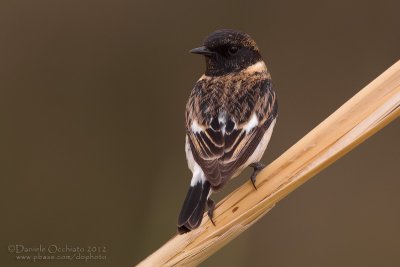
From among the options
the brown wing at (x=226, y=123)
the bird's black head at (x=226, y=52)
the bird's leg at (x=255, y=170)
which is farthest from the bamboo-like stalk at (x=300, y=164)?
the bird's black head at (x=226, y=52)

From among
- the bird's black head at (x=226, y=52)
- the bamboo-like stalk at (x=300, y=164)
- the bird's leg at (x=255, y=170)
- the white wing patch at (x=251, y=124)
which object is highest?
the bird's black head at (x=226, y=52)

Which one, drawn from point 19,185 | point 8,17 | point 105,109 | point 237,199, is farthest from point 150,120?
point 237,199

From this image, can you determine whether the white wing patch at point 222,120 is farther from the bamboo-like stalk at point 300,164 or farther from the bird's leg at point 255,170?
the bamboo-like stalk at point 300,164

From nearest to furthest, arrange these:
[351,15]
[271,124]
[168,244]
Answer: [168,244] → [271,124] → [351,15]

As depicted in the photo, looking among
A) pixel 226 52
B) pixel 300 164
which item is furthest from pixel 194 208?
pixel 226 52

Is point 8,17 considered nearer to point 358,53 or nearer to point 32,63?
point 32,63

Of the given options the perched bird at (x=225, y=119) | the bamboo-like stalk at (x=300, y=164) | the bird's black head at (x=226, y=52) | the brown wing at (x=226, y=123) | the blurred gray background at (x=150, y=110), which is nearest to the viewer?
the bamboo-like stalk at (x=300, y=164)

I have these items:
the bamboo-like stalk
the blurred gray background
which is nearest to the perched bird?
the bamboo-like stalk

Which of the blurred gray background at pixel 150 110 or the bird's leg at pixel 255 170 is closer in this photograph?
the bird's leg at pixel 255 170
